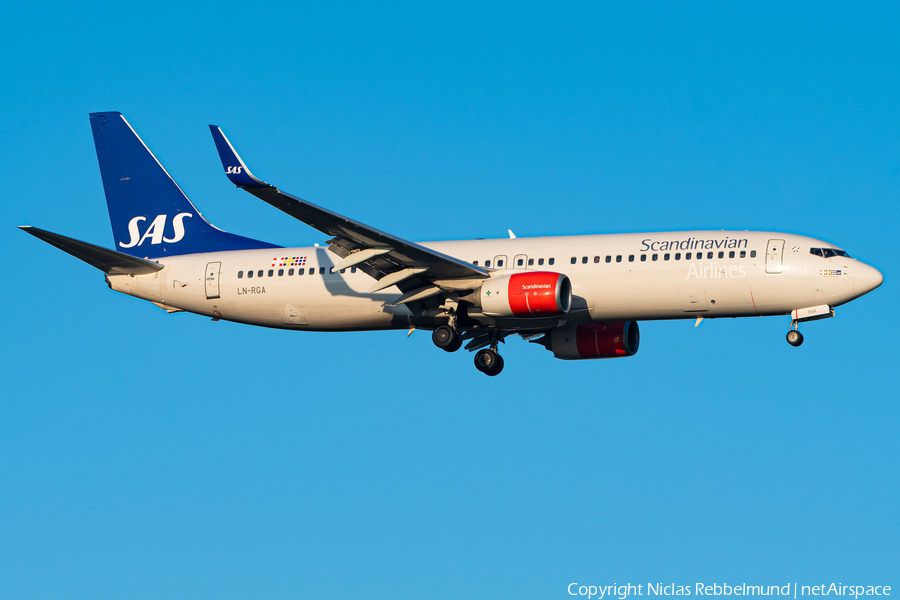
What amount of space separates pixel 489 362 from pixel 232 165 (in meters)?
15.0

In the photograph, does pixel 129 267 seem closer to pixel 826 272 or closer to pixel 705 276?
pixel 705 276

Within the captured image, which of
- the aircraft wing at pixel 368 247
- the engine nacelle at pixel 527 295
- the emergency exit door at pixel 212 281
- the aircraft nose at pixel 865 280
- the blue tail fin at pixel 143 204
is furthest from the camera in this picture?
the blue tail fin at pixel 143 204

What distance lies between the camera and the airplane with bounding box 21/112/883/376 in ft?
128

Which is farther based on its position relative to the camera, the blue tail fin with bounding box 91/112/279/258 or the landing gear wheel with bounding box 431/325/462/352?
the blue tail fin with bounding box 91/112/279/258

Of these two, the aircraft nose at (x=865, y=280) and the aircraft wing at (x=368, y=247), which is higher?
the aircraft wing at (x=368, y=247)

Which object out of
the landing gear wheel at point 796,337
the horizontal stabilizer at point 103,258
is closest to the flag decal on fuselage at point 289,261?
the horizontal stabilizer at point 103,258

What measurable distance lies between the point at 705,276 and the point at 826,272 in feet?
13.1

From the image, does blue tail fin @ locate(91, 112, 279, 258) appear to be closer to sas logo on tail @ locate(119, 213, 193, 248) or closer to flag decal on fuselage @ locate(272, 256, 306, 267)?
sas logo on tail @ locate(119, 213, 193, 248)

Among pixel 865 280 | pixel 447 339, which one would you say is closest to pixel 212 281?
pixel 447 339

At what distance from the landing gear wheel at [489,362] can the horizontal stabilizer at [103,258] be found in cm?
1319

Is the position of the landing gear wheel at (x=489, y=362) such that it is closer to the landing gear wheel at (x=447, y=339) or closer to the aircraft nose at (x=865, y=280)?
the landing gear wheel at (x=447, y=339)

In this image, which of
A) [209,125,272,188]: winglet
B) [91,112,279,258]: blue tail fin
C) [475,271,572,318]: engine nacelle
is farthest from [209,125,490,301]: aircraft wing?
[91,112,279,258]: blue tail fin

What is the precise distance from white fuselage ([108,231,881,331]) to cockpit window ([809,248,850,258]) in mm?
192

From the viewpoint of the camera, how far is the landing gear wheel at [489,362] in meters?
45.3
